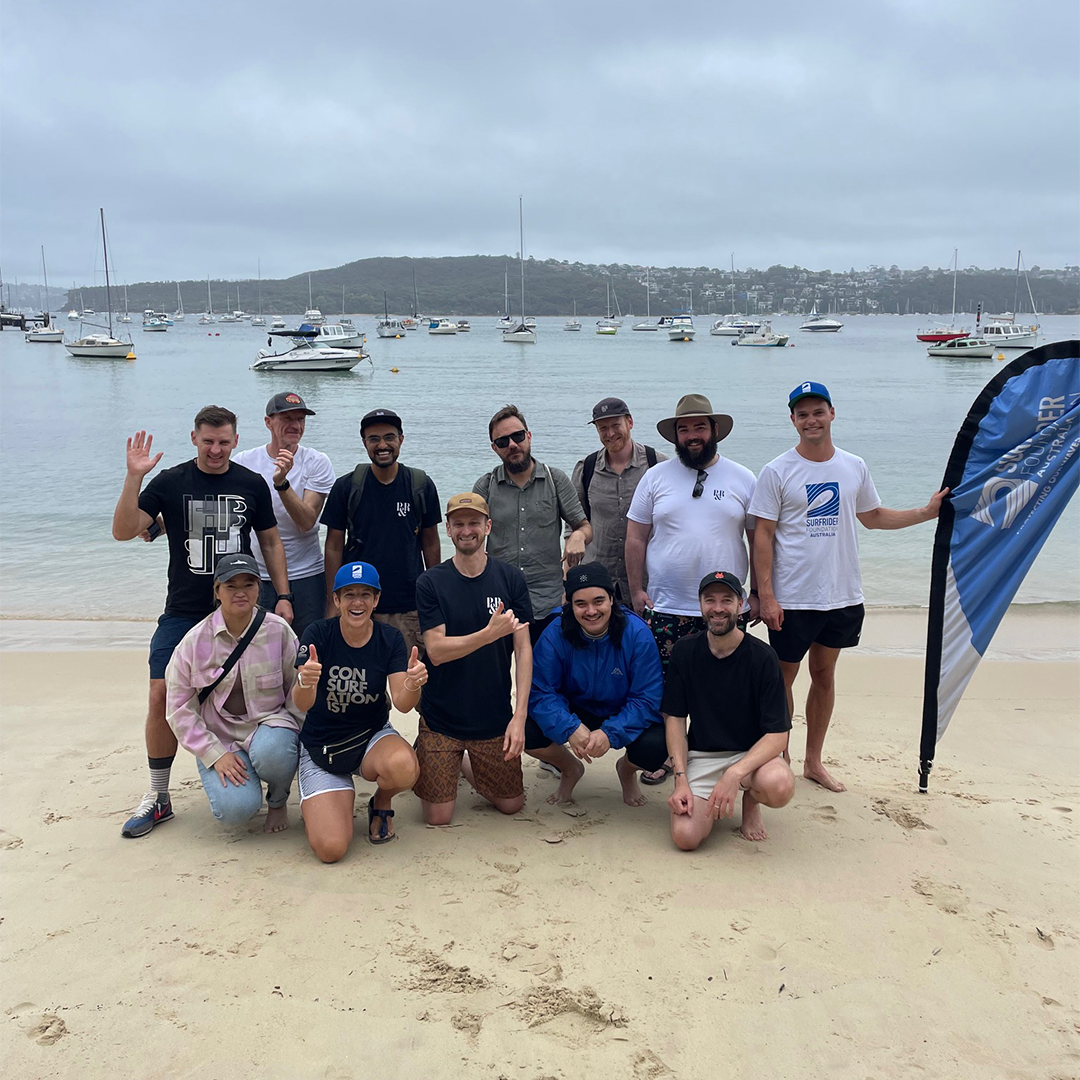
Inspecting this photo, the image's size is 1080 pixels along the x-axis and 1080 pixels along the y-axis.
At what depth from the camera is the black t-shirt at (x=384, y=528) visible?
5.28 meters

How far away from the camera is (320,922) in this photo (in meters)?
3.77

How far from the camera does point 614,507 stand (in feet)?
18.1

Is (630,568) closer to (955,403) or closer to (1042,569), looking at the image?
A: (1042,569)

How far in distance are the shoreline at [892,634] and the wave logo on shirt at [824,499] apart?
4208 millimetres

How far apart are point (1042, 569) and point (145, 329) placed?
13222 cm

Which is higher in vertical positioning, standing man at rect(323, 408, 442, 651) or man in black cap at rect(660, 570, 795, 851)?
standing man at rect(323, 408, 442, 651)

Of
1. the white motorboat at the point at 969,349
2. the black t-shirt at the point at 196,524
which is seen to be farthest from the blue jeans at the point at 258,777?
the white motorboat at the point at 969,349

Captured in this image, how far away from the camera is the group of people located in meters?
4.49

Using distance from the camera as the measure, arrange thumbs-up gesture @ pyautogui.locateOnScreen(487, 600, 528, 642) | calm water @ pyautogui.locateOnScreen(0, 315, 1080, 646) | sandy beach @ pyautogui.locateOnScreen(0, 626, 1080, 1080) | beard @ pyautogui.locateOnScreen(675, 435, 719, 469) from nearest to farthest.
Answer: sandy beach @ pyautogui.locateOnScreen(0, 626, 1080, 1080), thumbs-up gesture @ pyautogui.locateOnScreen(487, 600, 528, 642), beard @ pyautogui.locateOnScreen(675, 435, 719, 469), calm water @ pyautogui.locateOnScreen(0, 315, 1080, 646)

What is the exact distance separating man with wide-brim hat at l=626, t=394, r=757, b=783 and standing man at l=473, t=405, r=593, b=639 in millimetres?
455

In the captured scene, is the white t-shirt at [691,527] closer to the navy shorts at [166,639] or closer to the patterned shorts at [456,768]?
the patterned shorts at [456,768]

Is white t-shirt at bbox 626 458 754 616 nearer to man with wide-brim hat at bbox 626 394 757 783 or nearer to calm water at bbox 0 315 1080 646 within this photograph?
man with wide-brim hat at bbox 626 394 757 783

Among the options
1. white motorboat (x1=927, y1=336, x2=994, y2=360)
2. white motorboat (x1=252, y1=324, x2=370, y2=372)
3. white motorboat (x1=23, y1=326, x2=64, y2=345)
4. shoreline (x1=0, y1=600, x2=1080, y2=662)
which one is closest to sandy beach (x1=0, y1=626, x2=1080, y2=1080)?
shoreline (x1=0, y1=600, x2=1080, y2=662)

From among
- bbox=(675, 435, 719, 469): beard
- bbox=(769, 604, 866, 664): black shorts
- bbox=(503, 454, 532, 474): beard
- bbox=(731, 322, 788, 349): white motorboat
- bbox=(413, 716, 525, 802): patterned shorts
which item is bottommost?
bbox=(413, 716, 525, 802): patterned shorts
